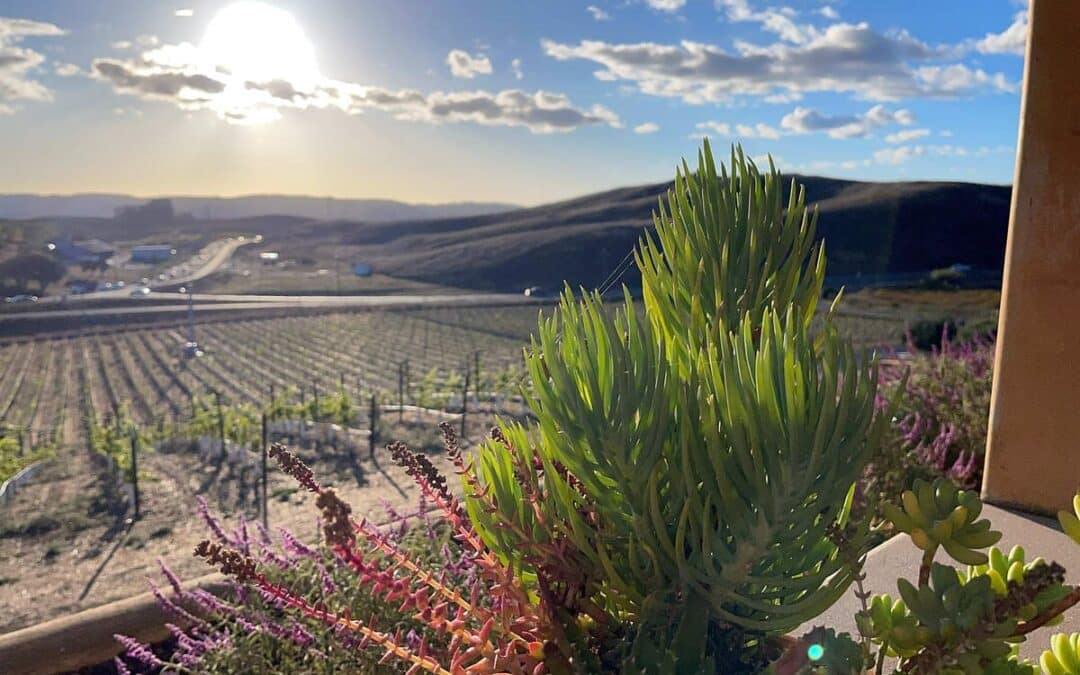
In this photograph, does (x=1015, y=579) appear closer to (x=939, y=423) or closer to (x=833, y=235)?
(x=939, y=423)

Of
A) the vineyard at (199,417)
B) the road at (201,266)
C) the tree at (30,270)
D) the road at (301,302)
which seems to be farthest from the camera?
the road at (201,266)

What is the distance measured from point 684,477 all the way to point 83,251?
26.1 m

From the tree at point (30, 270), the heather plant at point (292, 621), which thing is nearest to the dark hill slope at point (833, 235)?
the heather plant at point (292, 621)

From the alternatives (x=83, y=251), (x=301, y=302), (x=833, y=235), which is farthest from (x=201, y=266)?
(x=833, y=235)

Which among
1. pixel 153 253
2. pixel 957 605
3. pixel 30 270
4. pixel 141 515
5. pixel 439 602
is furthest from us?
pixel 153 253

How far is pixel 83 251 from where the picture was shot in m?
23.0

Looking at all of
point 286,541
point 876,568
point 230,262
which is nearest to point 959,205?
point 876,568

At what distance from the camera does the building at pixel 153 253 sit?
2717 centimetres

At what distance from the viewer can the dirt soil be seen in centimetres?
532

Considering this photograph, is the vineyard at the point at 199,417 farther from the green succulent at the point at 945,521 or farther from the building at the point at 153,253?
the building at the point at 153,253

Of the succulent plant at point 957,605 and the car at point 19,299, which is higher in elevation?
the succulent plant at point 957,605

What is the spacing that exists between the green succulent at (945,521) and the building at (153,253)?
98.5 ft

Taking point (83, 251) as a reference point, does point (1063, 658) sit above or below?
above

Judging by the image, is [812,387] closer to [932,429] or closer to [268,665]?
[268,665]
